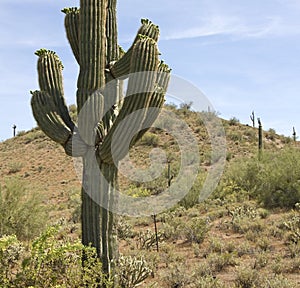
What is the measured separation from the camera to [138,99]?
20.1 feet

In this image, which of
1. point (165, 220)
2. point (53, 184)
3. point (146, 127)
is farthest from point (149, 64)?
point (53, 184)

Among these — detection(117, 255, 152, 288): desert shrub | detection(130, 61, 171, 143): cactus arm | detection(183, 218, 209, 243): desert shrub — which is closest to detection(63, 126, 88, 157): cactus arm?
detection(130, 61, 171, 143): cactus arm

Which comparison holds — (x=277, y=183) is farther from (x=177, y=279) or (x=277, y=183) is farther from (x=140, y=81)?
(x=140, y=81)

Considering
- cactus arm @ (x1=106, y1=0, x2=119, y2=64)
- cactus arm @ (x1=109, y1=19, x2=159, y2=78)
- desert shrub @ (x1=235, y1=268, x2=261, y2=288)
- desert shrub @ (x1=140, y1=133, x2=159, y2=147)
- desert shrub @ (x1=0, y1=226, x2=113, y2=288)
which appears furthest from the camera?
desert shrub @ (x1=140, y1=133, x2=159, y2=147)

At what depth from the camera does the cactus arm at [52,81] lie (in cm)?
693

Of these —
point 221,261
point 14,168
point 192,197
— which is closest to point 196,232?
point 221,261

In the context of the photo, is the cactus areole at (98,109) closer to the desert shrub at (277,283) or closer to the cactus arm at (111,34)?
the cactus arm at (111,34)

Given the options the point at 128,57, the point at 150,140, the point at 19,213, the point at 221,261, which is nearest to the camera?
the point at 128,57

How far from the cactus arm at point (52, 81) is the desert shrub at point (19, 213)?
611cm

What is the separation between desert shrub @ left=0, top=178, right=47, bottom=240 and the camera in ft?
39.9

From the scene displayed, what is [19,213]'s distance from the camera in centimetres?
1251

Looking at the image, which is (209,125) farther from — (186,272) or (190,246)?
(186,272)

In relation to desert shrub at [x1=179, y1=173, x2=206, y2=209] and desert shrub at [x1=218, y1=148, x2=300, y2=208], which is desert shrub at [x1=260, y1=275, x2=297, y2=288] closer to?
desert shrub at [x1=218, y1=148, x2=300, y2=208]

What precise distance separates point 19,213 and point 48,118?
657 cm
